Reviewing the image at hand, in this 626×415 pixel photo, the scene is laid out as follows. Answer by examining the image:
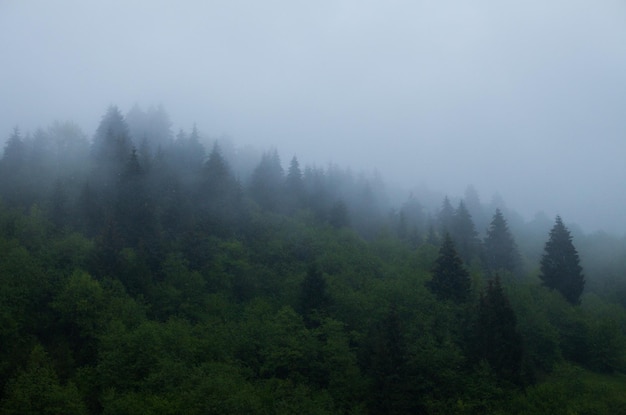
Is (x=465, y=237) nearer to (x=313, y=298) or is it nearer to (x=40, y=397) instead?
(x=313, y=298)

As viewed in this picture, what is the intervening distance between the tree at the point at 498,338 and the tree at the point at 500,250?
28.9 meters

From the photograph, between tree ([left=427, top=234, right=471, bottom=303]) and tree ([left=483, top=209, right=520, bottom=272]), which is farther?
tree ([left=483, top=209, right=520, bottom=272])

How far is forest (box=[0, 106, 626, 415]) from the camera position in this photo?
34688mm

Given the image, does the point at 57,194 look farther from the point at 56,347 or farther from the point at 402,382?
the point at 402,382

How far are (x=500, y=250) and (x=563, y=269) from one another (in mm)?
12297

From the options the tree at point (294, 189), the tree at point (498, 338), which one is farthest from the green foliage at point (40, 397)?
the tree at point (294, 189)

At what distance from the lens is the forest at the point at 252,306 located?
34.7m

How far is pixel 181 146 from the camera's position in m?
84.1

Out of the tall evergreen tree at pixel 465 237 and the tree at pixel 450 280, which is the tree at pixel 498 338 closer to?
the tree at pixel 450 280

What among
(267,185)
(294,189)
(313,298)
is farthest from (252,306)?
(294,189)

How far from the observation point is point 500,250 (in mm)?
72500

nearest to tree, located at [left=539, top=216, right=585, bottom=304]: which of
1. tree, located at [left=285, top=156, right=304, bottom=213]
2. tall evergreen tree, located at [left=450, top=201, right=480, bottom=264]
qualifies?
tall evergreen tree, located at [left=450, top=201, right=480, bottom=264]

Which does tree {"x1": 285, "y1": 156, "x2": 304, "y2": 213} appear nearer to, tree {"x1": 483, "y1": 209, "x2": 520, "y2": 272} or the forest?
the forest

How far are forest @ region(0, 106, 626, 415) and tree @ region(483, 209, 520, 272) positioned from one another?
239mm
